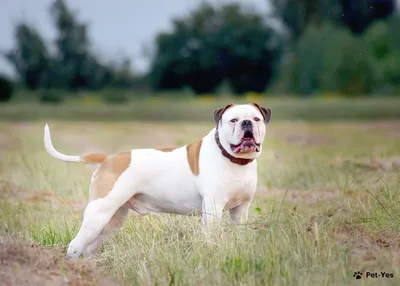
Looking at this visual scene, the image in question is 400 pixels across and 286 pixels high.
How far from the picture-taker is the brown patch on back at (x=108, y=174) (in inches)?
251

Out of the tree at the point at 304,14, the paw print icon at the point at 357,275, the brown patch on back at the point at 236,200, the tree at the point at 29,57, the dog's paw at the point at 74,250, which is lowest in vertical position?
the dog's paw at the point at 74,250

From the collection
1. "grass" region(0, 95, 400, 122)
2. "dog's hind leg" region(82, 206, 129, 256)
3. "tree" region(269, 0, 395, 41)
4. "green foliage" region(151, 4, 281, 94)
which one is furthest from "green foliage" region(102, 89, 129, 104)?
"dog's hind leg" region(82, 206, 129, 256)

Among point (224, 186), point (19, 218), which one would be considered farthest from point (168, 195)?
point (19, 218)

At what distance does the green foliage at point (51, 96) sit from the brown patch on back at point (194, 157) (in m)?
16.3

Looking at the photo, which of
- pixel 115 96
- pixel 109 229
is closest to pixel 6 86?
pixel 115 96

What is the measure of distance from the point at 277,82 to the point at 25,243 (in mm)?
18544

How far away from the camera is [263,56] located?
23797 millimetres

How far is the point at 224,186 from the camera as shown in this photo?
20.1ft

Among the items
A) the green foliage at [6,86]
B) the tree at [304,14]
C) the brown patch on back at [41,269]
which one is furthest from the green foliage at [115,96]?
the brown patch on back at [41,269]

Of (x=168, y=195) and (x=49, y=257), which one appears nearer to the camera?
(x=49, y=257)

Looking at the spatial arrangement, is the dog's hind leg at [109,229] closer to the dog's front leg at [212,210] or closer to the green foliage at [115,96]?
the dog's front leg at [212,210]

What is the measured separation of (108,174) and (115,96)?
17.3 meters

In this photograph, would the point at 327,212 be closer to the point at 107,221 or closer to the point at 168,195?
the point at 168,195

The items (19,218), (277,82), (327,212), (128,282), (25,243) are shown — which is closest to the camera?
(128,282)
